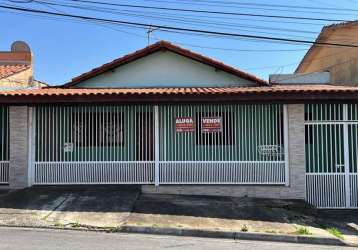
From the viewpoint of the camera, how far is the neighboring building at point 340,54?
1969 cm

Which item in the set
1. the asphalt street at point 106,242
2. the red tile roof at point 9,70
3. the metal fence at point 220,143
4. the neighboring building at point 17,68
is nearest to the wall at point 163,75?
the metal fence at point 220,143

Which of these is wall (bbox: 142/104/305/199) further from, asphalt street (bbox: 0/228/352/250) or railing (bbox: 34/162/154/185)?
asphalt street (bbox: 0/228/352/250)

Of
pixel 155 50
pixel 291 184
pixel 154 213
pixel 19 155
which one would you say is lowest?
pixel 154 213

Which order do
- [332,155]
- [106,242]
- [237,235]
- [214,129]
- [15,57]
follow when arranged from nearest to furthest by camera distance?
[106,242] < [237,235] < [332,155] < [214,129] < [15,57]

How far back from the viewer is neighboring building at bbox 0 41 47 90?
18062mm

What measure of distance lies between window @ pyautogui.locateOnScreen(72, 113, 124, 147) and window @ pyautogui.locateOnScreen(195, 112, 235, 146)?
2.33 metres

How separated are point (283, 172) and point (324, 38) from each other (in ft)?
39.2

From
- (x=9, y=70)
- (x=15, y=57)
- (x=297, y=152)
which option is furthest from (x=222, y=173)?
(x=15, y=57)

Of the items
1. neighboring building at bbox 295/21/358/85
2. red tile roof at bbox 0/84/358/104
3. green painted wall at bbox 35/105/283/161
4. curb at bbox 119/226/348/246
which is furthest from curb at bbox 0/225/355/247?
neighboring building at bbox 295/21/358/85

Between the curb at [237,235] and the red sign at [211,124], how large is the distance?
4.21 meters

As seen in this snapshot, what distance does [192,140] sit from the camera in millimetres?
12812

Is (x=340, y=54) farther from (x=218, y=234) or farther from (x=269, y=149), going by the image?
(x=218, y=234)

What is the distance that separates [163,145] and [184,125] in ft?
2.70

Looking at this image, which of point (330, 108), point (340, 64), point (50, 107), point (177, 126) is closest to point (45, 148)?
point (50, 107)
